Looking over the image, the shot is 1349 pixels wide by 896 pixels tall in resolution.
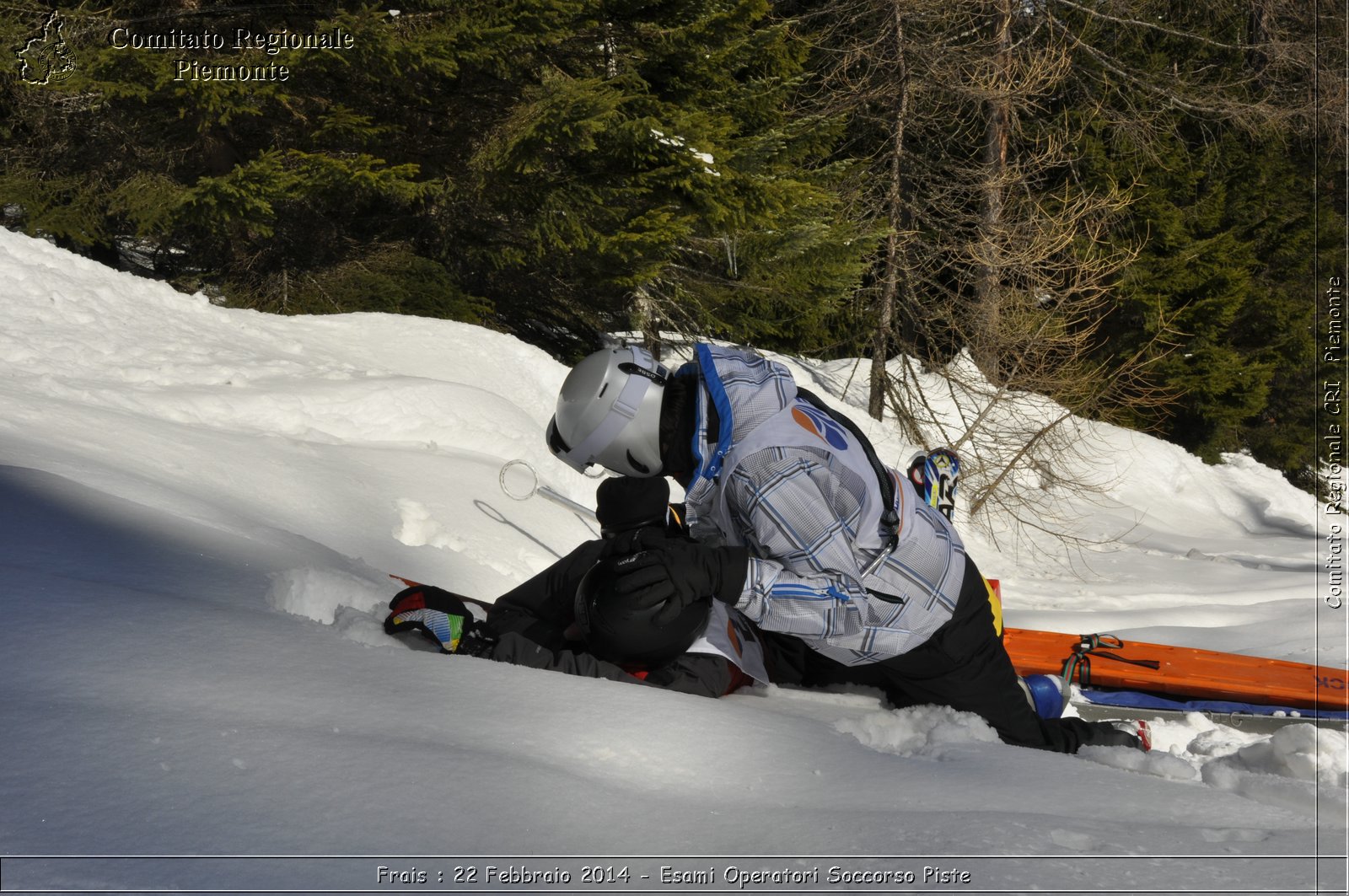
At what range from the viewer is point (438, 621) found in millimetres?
2779

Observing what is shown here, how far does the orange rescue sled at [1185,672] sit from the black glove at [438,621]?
3.04m

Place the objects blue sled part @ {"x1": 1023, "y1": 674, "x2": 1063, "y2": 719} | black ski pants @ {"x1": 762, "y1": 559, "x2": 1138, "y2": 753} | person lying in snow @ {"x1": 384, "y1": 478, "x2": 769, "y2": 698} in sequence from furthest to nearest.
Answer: blue sled part @ {"x1": 1023, "y1": 674, "x2": 1063, "y2": 719} < black ski pants @ {"x1": 762, "y1": 559, "x2": 1138, "y2": 753} < person lying in snow @ {"x1": 384, "y1": 478, "x2": 769, "y2": 698}

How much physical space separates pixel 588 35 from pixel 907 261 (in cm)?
490

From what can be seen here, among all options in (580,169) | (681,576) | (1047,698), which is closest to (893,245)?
(580,169)

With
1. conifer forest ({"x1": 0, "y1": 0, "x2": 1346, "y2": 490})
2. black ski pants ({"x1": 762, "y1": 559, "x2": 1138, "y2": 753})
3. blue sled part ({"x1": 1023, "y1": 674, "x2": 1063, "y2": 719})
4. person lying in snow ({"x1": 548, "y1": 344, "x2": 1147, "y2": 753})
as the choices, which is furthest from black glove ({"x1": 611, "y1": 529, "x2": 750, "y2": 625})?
conifer forest ({"x1": 0, "y1": 0, "x2": 1346, "y2": 490})

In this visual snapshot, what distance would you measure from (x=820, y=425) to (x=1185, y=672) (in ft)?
10.5

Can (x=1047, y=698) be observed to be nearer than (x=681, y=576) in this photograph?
No

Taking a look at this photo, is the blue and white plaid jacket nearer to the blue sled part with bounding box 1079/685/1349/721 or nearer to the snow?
the snow

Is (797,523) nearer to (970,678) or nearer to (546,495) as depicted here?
(970,678)

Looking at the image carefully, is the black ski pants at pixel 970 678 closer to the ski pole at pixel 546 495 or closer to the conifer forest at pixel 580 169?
the ski pole at pixel 546 495

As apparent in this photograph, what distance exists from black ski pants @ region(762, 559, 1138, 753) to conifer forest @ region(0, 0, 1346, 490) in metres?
6.53

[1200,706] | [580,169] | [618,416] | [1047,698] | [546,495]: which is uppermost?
[580,169]

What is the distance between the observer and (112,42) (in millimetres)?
8391

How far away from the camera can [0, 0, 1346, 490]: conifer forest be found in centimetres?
898
